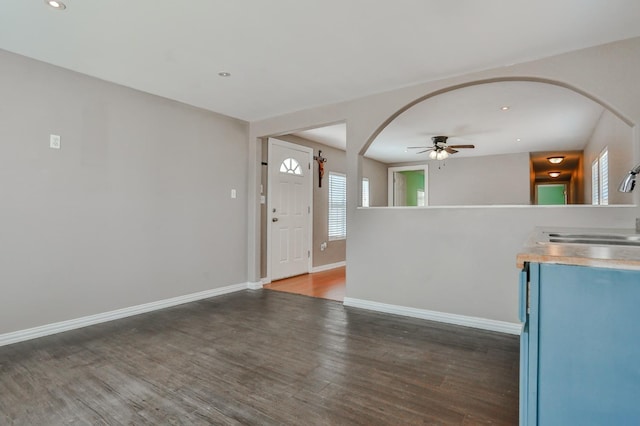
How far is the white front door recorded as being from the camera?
5285 mm

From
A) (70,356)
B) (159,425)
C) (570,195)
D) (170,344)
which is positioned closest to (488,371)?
(159,425)

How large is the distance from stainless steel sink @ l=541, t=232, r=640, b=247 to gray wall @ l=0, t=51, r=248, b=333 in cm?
368

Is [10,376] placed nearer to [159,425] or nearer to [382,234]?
[159,425]

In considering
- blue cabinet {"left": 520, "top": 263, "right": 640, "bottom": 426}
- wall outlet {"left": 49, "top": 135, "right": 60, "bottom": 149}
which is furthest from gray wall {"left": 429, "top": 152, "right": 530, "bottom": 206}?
wall outlet {"left": 49, "top": 135, "right": 60, "bottom": 149}

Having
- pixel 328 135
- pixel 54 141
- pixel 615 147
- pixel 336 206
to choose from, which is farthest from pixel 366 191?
pixel 54 141

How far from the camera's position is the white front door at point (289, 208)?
5285 mm

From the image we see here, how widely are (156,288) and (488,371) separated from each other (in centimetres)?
334

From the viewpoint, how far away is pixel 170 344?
2775mm

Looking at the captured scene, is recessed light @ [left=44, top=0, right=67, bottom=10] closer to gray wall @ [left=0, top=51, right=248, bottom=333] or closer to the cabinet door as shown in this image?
gray wall @ [left=0, top=51, right=248, bottom=333]

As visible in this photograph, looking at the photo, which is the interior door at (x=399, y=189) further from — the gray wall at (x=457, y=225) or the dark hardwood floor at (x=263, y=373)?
the dark hardwood floor at (x=263, y=373)

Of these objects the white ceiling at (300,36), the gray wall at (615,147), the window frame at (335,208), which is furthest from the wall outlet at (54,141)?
the gray wall at (615,147)

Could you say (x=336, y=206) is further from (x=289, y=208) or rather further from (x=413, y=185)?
(x=413, y=185)

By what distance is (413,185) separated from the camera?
10031 mm

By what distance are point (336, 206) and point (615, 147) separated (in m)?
4.25
